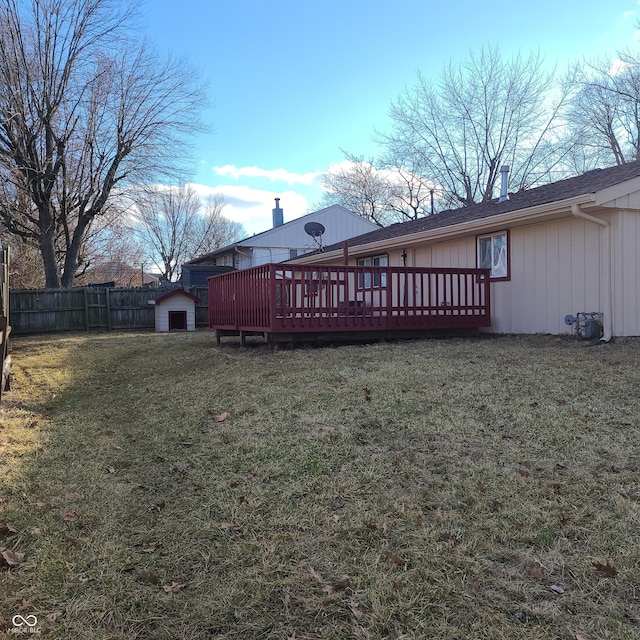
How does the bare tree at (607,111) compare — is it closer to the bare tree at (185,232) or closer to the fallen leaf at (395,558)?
the fallen leaf at (395,558)

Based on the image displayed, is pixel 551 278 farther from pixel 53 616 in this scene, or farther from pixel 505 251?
pixel 53 616

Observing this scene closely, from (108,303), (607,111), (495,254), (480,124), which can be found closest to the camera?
(495,254)

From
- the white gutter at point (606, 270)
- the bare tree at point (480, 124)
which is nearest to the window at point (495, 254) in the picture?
the white gutter at point (606, 270)

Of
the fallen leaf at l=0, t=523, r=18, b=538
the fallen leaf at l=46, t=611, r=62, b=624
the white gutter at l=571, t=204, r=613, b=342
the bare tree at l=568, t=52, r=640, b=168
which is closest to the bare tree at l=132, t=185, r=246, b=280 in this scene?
the bare tree at l=568, t=52, r=640, b=168

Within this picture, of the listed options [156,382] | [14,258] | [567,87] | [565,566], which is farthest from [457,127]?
[565,566]

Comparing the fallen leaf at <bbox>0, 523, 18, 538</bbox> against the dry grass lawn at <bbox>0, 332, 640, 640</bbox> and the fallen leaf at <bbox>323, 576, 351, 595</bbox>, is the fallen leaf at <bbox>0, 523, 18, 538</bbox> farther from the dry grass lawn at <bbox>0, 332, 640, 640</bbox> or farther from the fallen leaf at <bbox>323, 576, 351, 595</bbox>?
the fallen leaf at <bbox>323, 576, 351, 595</bbox>

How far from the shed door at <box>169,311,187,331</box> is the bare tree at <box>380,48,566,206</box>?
16429 millimetres

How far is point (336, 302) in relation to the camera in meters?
9.12

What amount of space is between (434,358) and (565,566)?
4.72 meters

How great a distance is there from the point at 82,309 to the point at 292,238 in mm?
11258

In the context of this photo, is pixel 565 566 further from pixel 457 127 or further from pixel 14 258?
pixel 457 127

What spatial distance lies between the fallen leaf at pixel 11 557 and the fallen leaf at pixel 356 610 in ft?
5.30

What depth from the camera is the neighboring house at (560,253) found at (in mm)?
7910

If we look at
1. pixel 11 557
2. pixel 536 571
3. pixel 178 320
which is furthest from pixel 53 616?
pixel 178 320
